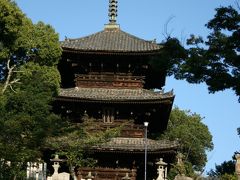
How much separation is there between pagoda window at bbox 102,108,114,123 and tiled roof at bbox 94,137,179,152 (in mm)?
1325

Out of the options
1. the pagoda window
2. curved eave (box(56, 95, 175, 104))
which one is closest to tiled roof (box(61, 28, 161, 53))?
curved eave (box(56, 95, 175, 104))

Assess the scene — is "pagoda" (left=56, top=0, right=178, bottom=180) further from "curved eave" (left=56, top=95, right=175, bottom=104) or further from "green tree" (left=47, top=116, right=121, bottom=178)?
"green tree" (left=47, top=116, right=121, bottom=178)

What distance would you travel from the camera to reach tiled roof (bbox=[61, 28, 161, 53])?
32.9 metres

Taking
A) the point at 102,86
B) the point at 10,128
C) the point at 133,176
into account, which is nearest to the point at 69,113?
the point at 102,86

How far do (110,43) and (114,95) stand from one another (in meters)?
4.35

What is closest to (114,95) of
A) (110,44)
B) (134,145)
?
(134,145)

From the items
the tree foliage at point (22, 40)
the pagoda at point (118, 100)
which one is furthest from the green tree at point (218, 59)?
the tree foliage at point (22, 40)

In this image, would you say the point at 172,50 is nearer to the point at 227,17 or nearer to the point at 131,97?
the point at 227,17

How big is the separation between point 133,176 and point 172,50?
1697 centimetres

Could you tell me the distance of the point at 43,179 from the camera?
36.4 m

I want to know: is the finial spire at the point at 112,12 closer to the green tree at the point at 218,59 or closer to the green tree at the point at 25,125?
the green tree at the point at 25,125

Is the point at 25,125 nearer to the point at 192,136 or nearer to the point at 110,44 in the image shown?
the point at 110,44

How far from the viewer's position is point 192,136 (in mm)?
69062

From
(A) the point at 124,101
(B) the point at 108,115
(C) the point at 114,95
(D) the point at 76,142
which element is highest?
(C) the point at 114,95
